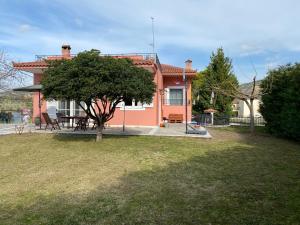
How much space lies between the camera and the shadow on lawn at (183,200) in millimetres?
4484

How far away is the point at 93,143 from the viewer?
1138 cm

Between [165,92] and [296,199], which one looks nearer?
[296,199]

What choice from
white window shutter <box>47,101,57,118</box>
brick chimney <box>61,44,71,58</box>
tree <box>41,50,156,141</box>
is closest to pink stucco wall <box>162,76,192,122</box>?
brick chimney <box>61,44,71,58</box>

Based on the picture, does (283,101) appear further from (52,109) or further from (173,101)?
(52,109)

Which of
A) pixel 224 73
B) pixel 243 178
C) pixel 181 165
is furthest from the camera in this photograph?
pixel 224 73

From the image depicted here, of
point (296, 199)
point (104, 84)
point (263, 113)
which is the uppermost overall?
point (104, 84)

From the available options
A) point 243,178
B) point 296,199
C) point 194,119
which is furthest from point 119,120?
point 296,199

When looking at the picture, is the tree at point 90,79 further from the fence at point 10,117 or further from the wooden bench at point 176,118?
the fence at point 10,117

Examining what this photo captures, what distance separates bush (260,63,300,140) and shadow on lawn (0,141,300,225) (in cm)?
612

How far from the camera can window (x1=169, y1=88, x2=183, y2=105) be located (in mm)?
22375

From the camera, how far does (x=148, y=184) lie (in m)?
6.28

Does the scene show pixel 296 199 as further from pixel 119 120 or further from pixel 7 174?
pixel 119 120

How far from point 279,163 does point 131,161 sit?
4.00m

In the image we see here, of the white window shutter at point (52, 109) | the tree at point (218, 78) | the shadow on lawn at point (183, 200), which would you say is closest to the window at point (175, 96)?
the tree at point (218, 78)
